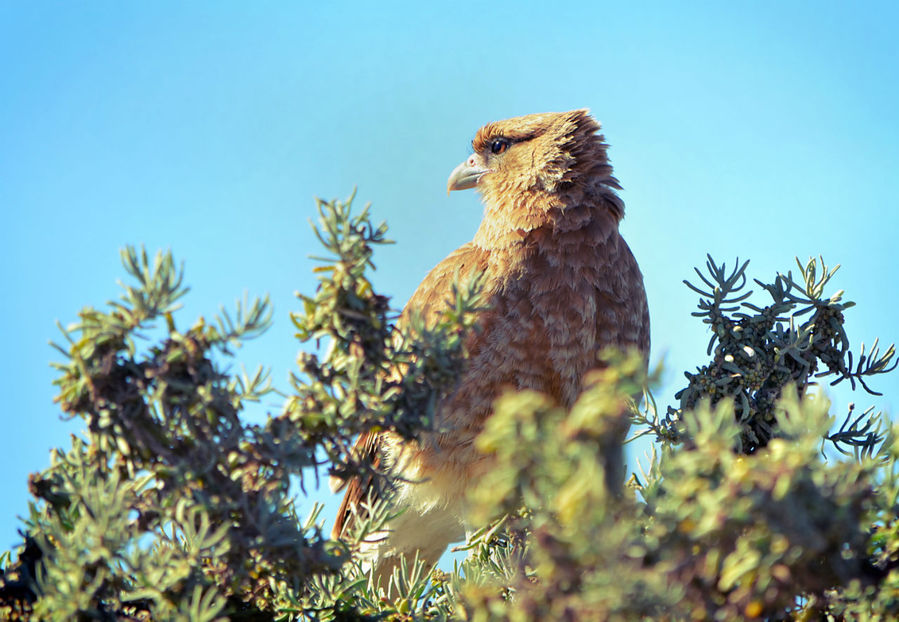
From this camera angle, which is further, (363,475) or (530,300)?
(530,300)

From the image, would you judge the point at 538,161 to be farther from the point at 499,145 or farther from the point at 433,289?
the point at 433,289

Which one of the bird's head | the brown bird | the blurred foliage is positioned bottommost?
the blurred foliage

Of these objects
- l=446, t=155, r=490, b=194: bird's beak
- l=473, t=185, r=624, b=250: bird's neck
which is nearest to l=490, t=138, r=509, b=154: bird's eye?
l=446, t=155, r=490, b=194: bird's beak

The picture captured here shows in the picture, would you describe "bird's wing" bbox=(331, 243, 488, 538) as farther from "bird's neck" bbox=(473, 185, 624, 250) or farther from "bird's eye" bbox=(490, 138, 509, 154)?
"bird's eye" bbox=(490, 138, 509, 154)

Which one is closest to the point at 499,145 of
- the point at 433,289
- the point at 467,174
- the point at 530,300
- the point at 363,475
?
the point at 467,174

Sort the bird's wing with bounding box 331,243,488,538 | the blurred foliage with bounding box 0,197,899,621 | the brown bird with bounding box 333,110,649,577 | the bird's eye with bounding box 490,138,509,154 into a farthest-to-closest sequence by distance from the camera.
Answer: the bird's eye with bounding box 490,138,509,154, the bird's wing with bounding box 331,243,488,538, the brown bird with bounding box 333,110,649,577, the blurred foliage with bounding box 0,197,899,621

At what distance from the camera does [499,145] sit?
175 inches

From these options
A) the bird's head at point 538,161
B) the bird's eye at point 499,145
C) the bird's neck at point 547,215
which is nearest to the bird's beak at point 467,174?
the bird's head at point 538,161

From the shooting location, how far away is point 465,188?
15.1 feet

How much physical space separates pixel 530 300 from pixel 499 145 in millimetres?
1325

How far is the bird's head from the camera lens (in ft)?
12.9

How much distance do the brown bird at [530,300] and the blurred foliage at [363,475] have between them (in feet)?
6.22

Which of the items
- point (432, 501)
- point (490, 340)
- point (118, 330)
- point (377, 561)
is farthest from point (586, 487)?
point (377, 561)

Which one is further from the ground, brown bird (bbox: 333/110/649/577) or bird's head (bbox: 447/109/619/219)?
bird's head (bbox: 447/109/619/219)
